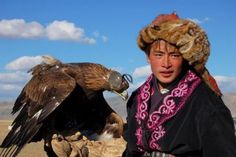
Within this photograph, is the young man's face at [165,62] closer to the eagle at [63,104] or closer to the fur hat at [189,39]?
the fur hat at [189,39]

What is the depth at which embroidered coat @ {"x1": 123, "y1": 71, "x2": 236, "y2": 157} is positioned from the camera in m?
2.95

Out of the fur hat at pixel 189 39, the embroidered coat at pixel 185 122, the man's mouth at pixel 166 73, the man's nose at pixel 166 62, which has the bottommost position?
the embroidered coat at pixel 185 122

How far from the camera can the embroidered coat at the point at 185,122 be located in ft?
9.66

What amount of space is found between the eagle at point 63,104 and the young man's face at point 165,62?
1.74m

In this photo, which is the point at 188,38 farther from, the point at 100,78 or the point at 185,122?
the point at 100,78

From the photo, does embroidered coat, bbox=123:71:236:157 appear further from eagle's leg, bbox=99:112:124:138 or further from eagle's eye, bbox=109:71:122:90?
eagle's eye, bbox=109:71:122:90

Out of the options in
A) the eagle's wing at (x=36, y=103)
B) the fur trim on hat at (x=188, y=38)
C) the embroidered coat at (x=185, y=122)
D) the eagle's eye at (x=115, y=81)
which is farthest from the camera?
the eagle's eye at (x=115, y=81)

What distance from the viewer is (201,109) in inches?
120

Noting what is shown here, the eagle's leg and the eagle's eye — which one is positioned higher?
the eagle's eye

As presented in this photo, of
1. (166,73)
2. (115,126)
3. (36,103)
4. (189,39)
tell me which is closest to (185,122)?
(166,73)

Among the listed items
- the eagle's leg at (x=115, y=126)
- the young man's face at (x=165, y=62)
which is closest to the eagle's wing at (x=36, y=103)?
the eagle's leg at (x=115, y=126)

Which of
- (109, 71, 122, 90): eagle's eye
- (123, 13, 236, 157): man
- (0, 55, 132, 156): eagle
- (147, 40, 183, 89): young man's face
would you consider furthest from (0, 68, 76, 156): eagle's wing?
(147, 40, 183, 89): young man's face

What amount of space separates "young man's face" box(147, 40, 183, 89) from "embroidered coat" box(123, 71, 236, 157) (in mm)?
62

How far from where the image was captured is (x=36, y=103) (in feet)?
17.6
